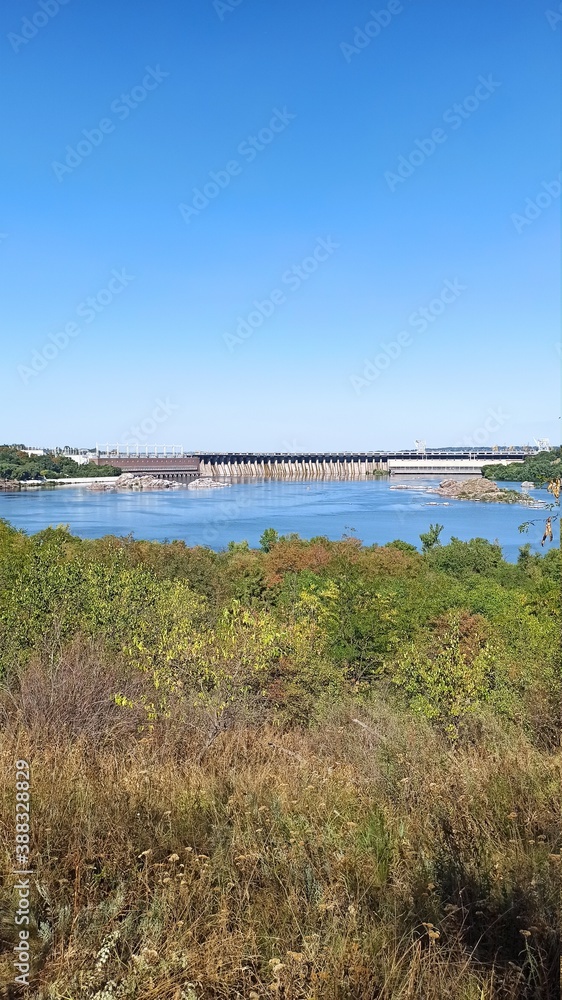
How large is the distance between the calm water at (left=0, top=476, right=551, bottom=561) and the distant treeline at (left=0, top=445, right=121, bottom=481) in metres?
3.22

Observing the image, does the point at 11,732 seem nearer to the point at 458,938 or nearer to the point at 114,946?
the point at 114,946

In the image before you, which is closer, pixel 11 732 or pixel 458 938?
pixel 458 938

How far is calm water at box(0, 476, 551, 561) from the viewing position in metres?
32.0

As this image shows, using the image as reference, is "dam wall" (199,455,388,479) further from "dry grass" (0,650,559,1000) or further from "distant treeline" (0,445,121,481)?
"dry grass" (0,650,559,1000)

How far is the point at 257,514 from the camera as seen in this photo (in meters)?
40.3

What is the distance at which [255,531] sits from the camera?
3334cm

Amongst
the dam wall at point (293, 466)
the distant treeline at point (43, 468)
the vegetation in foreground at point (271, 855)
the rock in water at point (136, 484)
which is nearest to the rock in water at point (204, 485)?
the rock in water at point (136, 484)

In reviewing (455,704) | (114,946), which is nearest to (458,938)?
(114,946)

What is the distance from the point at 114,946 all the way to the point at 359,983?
0.57 m

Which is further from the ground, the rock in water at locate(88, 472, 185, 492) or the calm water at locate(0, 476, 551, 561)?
the rock in water at locate(88, 472, 185, 492)

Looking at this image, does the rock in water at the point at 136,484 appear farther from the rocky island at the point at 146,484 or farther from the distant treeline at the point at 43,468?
the distant treeline at the point at 43,468

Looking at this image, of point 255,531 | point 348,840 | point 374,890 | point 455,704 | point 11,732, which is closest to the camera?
point 374,890

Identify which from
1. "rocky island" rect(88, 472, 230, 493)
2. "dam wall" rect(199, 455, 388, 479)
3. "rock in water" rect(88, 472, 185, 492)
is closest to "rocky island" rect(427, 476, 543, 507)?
"dam wall" rect(199, 455, 388, 479)

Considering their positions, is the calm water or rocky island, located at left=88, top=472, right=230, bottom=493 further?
rocky island, located at left=88, top=472, right=230, bottom=493
